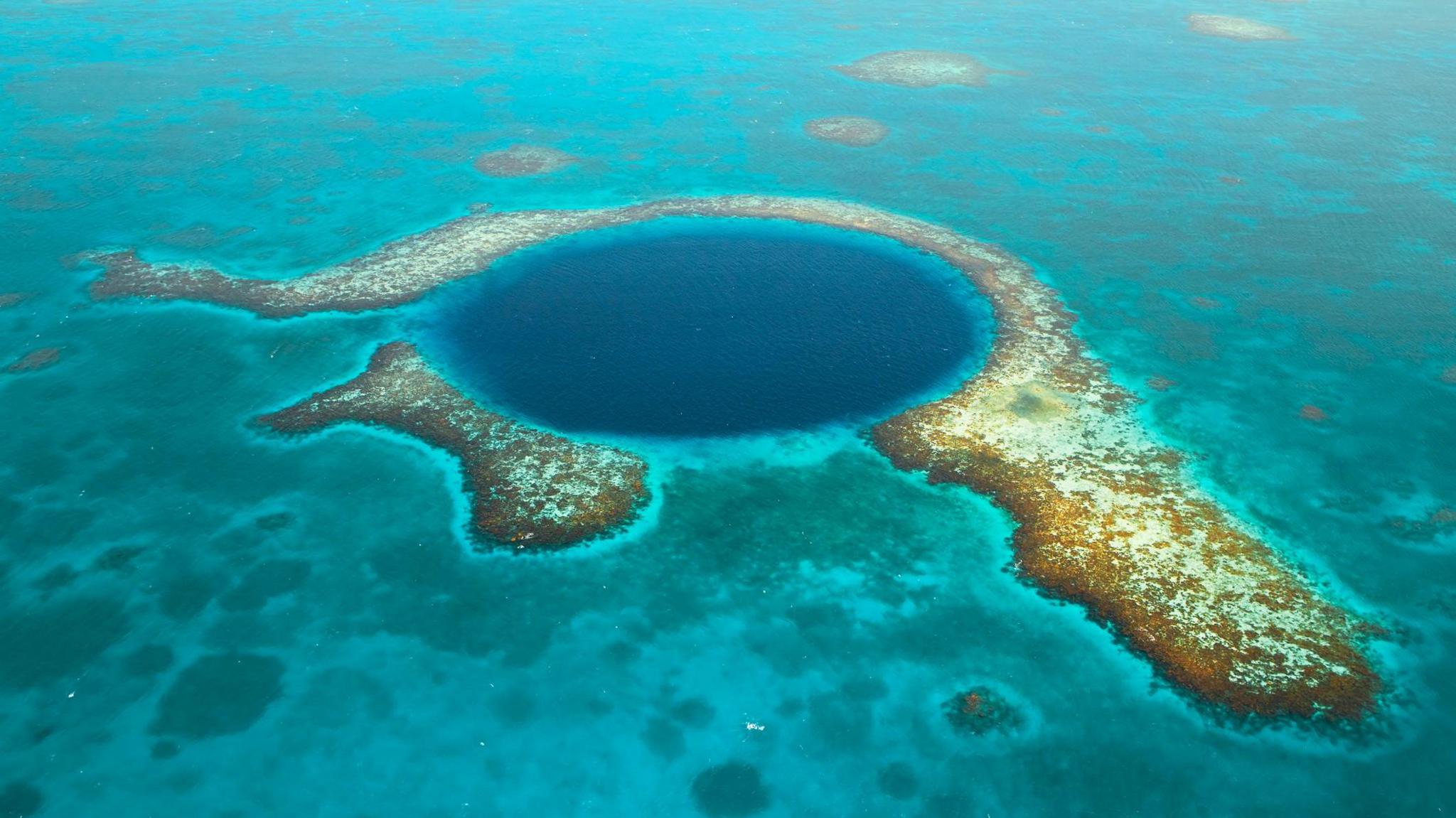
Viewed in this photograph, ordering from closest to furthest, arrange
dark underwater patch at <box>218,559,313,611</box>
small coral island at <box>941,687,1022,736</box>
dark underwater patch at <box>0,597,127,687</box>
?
small coral island at <box>941,687,1022,736</box> < dark underwater patch at <box>0,597,127,687</box> < dark underwater patch at <box>218,559,313,611</box>

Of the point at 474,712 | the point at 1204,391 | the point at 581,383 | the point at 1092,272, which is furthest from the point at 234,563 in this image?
the point at 1092,272

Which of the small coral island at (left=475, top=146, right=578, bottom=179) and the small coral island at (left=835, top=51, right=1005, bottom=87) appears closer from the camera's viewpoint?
the small coral island at (left=475, top=146, right=578, bottom=179)

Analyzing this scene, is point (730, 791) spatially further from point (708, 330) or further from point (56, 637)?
point (708, 330)

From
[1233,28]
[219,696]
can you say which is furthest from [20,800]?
[1233,28]

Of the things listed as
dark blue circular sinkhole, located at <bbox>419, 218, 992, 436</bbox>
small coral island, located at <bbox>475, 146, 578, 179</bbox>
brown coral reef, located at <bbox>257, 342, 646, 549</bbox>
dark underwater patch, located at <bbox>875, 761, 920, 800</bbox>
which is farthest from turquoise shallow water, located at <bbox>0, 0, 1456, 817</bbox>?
dark blue circular sinkhole, located at <bbox>419, 218, 992, 436</bbox>

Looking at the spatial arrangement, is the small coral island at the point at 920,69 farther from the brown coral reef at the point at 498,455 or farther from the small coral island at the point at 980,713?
the small coral island at the point at 980,713

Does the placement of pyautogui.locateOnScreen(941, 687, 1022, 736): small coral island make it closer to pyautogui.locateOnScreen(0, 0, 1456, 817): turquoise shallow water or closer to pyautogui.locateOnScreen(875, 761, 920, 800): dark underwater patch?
pyautogui.locateOnScreen(0, 0, 1456, 817): turquoise shallow water
